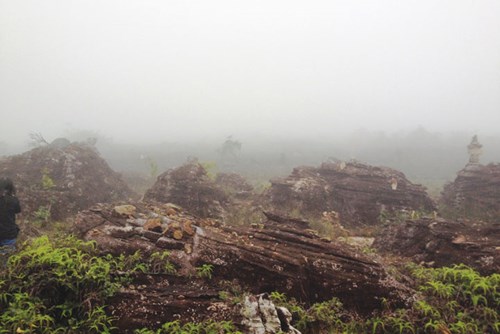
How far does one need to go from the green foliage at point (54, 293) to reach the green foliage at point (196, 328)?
992 mm

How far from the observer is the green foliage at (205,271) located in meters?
7.23

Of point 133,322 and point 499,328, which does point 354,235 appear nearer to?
point 499,328

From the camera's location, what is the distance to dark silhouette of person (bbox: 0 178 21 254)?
7176 millimetres

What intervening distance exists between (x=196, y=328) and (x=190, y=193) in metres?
13.4

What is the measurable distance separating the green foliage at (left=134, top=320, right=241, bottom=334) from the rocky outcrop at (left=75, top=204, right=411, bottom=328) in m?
0.27

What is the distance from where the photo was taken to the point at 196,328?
17.7 feet

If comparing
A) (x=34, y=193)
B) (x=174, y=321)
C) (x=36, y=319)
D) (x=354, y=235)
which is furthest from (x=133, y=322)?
(x=34, y=193)

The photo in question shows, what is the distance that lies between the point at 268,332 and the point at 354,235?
12.0 meters

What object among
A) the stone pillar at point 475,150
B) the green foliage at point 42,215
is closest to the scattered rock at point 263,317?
the green foliage at point 42,215

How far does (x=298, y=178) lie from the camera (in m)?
21.8

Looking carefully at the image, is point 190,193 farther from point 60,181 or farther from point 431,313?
point 431,313

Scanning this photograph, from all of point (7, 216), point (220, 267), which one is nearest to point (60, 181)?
point (7, 216)

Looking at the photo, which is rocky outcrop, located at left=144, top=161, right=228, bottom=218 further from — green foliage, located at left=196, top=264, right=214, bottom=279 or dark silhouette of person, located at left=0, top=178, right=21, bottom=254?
dark silhouette of person, located at left=0, top=178, right=21, bottom=254

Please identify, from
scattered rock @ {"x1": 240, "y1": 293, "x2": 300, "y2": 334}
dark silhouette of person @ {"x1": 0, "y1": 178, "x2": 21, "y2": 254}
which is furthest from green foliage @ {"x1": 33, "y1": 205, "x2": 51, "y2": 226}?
scattered rock @ {"x1": 240, "y1": 293, "x2": 300, "y2": 334}
